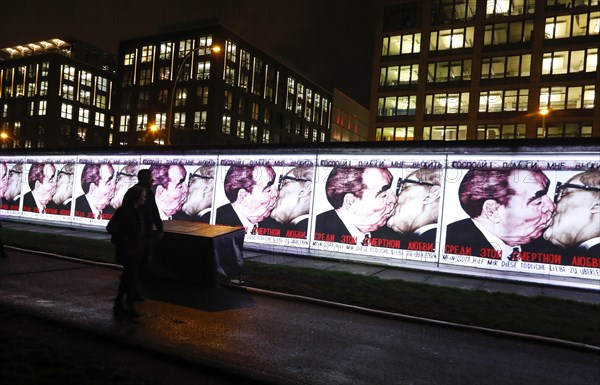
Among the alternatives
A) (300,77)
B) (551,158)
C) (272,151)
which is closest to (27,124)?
(300,77)

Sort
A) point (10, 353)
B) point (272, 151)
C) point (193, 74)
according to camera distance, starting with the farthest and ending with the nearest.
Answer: point (193, 74), point (272, 151), point (10, 353)

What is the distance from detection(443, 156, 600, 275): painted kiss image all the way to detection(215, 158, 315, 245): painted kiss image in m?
4.47

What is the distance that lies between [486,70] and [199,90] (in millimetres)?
43632

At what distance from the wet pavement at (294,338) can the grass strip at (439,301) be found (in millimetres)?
413

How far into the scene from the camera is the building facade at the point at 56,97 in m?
90.4

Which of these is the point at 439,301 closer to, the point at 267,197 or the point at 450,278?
the point at 450,278

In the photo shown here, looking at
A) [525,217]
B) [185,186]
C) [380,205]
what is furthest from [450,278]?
[185,186]

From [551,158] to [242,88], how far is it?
73.5 m

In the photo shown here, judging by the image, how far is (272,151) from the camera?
592 inches

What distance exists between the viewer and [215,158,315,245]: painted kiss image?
14.6m

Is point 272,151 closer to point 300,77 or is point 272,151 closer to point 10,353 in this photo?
point 10,353

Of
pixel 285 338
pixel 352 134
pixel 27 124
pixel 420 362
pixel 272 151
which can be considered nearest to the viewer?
pixel 420 362

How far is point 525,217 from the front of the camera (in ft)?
38.7

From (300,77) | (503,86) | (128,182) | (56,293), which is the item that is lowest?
(56,293)
